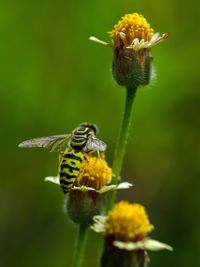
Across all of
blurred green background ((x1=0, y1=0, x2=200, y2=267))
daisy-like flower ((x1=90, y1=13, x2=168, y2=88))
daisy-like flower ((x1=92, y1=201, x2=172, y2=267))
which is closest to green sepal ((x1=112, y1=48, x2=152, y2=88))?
daisy-like flower ((x1=90, y1=13, x2=168, y2=88))

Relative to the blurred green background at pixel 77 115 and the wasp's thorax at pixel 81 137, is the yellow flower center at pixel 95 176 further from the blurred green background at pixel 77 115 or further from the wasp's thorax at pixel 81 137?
the blurred green background at pixel 77 115

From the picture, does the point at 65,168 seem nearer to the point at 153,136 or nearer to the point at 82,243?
the point at 82,243

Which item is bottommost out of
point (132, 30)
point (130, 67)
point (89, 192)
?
point (89, 192)

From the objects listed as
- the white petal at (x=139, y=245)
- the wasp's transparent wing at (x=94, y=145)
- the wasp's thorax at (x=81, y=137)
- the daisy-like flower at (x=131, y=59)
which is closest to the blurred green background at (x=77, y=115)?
the wasp's thorax at (x=81, y=137)

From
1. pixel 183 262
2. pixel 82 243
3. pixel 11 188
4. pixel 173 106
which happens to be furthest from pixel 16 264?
pixel 82 243

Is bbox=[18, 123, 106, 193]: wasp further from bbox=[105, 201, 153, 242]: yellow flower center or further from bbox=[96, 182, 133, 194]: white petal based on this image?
bbox=[105, 201, 153, 242]: yellow flower center

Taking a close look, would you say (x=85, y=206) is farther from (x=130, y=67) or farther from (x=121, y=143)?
(x=130, y=67)

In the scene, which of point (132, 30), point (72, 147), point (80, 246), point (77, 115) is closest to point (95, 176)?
point (72, 147)
